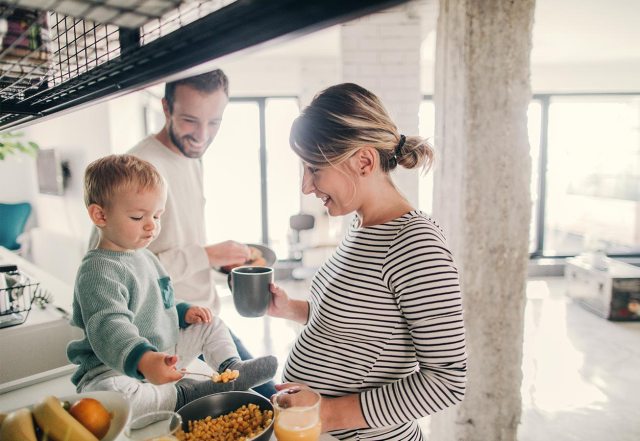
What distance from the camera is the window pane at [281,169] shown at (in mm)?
6242

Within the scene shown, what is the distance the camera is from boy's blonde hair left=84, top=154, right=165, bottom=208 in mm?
1083

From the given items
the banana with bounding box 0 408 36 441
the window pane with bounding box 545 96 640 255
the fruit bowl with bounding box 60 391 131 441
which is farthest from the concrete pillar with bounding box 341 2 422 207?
the window pane with bounding box 545 96 640 255

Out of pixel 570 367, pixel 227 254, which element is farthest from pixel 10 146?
pixel 570 367

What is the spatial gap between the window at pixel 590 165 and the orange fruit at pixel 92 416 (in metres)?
6.12

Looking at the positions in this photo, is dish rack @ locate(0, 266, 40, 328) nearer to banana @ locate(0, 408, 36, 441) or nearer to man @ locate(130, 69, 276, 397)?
man @ locate(130, 69, 276, 397)

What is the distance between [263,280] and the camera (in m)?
1.20

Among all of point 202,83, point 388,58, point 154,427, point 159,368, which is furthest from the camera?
point 388,58

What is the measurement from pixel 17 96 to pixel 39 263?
6829mm

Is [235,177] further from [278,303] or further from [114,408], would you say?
[114,408]

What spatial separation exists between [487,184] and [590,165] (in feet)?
18.4

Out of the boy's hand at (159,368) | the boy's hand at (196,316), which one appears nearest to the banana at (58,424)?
the boy's hand at (159,368)

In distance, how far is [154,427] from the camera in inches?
28.9

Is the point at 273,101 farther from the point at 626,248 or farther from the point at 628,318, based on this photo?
the point at 626,248

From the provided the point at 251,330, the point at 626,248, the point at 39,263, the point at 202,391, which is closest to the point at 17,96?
the point at 202,391
